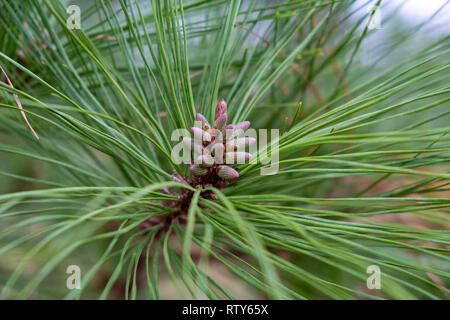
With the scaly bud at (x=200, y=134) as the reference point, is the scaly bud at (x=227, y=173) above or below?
below

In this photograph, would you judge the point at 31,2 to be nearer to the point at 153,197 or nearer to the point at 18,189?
the point at 153,197

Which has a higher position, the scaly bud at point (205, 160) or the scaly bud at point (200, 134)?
the scaly bud at point (200, 134)

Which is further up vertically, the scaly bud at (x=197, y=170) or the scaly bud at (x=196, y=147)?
the scaly bud at (x=196, y=147)

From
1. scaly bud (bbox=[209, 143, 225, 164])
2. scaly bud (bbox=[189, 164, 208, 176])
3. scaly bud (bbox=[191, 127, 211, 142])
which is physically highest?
scaly bud (bbox=[191, 127, 211, 142])

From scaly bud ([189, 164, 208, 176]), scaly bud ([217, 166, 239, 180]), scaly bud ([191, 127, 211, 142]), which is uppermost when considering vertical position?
scaly bud ([191, 127, 211, 142])

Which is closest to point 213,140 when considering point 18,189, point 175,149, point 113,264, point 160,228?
point 175,149

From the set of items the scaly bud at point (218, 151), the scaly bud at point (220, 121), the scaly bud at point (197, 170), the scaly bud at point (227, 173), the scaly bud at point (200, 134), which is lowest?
the scaly bud at point (227, 173)

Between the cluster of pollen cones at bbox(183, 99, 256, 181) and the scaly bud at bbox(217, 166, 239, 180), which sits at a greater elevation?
the cluster of pollen cones at bbox(183, 99, 256, 181)

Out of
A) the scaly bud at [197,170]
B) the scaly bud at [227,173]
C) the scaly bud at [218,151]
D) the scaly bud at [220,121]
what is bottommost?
the scaly bud at [227,173]
